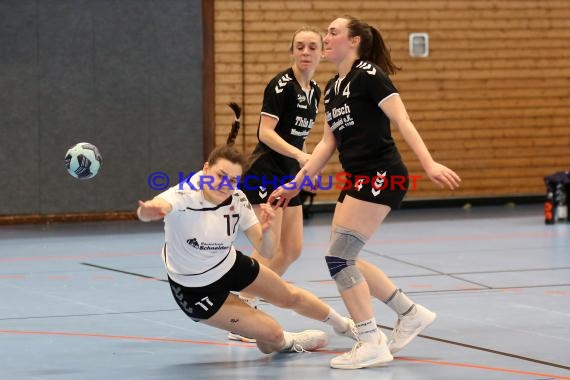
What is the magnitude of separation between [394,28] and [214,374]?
9.86 m

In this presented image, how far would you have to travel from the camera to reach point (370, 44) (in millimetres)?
6477

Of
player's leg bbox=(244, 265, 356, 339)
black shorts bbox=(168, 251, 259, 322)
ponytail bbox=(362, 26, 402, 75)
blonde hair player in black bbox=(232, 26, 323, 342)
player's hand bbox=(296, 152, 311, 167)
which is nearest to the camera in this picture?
black shorts bbox=(168, 251, 259, 322)

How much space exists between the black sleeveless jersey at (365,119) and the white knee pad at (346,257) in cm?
41

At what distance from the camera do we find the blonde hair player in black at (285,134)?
736 centimetres

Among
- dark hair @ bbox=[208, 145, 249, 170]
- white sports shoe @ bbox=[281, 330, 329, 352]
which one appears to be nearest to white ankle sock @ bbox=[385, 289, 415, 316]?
white sports shoe @ bbox=[281, 330, 329, 352]

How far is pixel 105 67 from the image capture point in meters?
14.0

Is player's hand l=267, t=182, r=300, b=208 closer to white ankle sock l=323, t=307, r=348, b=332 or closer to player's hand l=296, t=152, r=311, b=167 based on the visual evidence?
player's hand l=296, t=152, r=311, b=167

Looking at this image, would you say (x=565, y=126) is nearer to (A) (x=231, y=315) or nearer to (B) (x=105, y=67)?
(B) (x=105, y=67)

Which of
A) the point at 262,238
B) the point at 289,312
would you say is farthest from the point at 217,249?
the point at 289,312

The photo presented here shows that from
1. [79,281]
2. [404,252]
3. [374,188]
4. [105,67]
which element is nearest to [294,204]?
[374,188]

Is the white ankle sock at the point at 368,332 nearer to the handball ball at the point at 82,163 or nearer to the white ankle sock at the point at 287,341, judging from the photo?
the white ankle sock at the point at 287,341

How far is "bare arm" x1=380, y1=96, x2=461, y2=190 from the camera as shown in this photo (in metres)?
5.80

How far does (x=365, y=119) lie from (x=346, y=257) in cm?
82

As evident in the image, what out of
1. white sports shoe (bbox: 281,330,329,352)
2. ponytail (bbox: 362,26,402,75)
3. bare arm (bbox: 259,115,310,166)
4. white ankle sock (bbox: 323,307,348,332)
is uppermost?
ponytail (bbox: 362,26,402,75)
